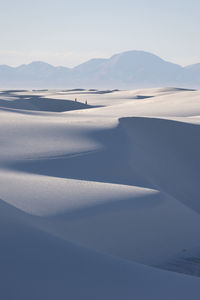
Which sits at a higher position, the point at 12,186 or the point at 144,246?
the point at 12,186

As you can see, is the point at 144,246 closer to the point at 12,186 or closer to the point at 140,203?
the point at 140,203

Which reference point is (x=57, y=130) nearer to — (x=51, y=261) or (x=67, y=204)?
(x=67, y=204)

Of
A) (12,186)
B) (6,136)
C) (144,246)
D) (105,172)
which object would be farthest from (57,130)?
(144,246)

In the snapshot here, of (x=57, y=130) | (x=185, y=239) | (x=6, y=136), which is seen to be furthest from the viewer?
(x=57, y=130)

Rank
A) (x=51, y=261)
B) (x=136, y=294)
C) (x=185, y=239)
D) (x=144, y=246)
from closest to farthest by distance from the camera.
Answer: (x=136, y=294)
(x=51, y=261)
(x=144, y=246)
(x=185, y=239)

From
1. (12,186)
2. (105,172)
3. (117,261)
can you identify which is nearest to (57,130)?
(105,172)

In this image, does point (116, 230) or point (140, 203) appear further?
point (140, 203)
